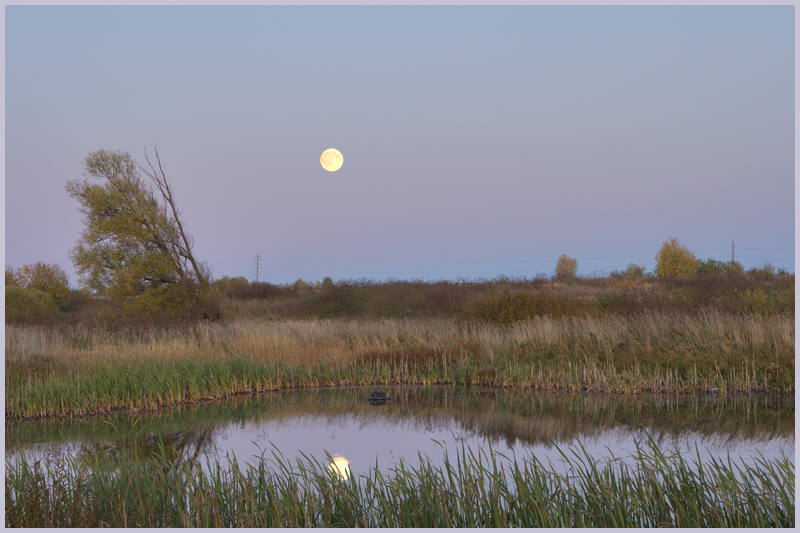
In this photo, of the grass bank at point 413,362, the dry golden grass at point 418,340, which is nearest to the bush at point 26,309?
the dry golden grass at point 418,340

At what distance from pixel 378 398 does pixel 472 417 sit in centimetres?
249

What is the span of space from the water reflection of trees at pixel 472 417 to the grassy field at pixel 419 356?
24.4 inches

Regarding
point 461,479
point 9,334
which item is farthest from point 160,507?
point 9,334

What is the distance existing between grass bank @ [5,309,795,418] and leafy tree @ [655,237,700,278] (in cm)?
3768

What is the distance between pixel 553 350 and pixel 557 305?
5093mm

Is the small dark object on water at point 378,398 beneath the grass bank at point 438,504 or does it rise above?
beneath

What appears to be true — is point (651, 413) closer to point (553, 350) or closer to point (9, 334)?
point (553, 350)

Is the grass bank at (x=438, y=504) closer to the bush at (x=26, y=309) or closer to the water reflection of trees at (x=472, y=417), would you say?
the water reflection of trees at (x=472, y=417)

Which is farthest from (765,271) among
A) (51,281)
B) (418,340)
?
(51,281)

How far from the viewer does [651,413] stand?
10.9 m

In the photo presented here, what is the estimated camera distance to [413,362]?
15.7 metres

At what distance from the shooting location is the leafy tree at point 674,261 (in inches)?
2022

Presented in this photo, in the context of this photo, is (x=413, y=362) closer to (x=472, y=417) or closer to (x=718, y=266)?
(x=472, y=417)

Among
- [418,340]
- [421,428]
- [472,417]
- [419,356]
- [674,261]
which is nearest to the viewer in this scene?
[421,428]
